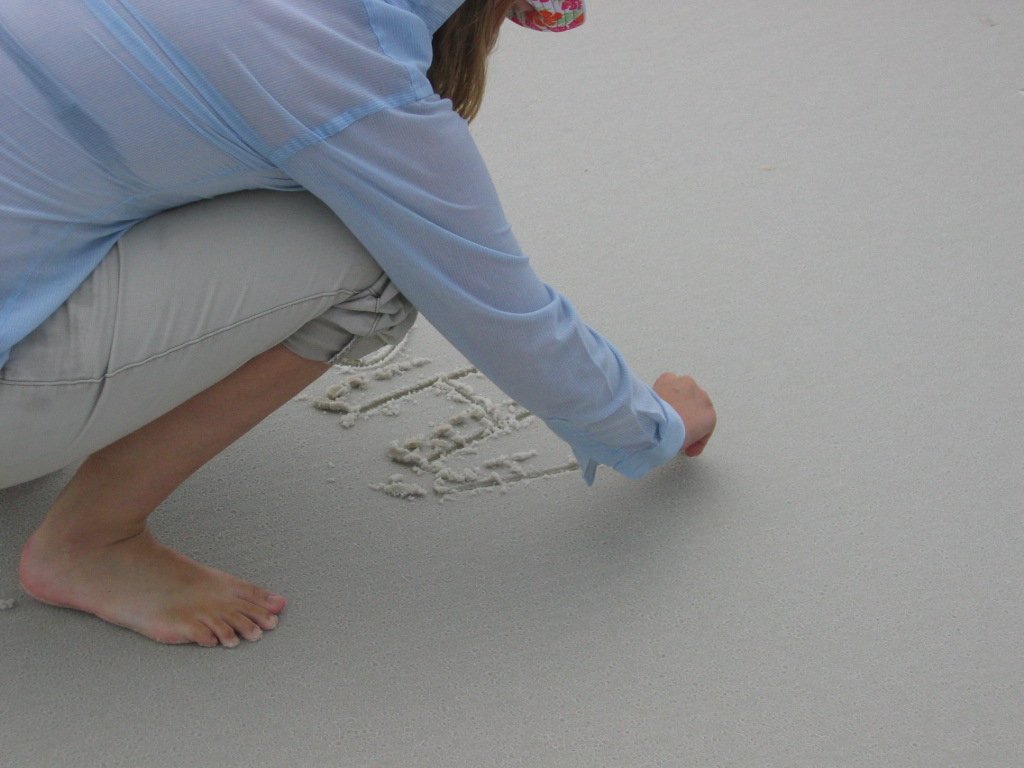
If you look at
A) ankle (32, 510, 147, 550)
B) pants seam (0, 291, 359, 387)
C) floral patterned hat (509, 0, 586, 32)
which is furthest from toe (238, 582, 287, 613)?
floral patterned hat (509, 0, 586, 32)

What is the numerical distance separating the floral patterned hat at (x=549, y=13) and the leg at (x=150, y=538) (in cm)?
36

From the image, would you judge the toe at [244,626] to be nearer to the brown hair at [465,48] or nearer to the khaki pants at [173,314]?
the khaki pants at [173,314]

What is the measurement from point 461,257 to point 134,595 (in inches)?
18.4

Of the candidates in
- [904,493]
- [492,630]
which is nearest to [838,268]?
[904,493]

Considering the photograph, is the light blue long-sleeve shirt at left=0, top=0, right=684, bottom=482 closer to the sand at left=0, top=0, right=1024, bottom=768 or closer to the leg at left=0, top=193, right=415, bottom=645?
the leg at left=0, top=193, right=415, bottom=645

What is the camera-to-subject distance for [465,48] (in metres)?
0.99

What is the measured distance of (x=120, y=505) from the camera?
1.11 meters

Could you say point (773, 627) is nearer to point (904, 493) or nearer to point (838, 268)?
point (904, 493)

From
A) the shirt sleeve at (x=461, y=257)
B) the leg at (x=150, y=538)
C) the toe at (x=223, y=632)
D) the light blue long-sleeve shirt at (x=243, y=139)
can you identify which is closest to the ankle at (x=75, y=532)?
the leg at (x=150, y=538)

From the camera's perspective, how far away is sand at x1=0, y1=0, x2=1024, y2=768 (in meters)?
1.05

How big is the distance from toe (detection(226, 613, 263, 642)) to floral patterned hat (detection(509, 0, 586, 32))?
1.97ft

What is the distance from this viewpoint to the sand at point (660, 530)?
1047mm

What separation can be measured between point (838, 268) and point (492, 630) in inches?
34.2

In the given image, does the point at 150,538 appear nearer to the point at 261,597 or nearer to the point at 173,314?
the point at 261,597
